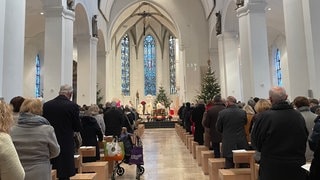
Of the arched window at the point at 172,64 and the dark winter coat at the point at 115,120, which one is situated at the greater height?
the arched window at the point at 172,64

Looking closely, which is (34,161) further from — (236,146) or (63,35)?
(63,35)

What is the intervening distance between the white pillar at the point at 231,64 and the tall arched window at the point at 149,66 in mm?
16742

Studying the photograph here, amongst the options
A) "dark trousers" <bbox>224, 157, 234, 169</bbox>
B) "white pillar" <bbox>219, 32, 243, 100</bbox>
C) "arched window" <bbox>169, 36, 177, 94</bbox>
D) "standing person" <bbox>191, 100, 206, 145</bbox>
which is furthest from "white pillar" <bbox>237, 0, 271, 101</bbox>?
"arched window" <bbox>169, 36, 177, 94</bbox>

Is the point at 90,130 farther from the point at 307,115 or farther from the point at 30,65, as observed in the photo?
the point at 30,65

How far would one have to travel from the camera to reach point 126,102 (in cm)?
3077

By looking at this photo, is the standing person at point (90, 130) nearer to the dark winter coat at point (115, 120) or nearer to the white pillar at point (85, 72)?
the dark winter coat at point (115, 120)

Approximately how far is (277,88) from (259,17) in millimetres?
7314

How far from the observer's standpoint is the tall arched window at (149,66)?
31.7m

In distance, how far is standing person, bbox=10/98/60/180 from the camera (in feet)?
8.98

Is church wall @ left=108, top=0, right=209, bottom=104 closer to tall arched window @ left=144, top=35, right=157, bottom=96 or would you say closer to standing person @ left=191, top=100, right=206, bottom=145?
tall arched window @ left=144, top=35, right=157, bottom=96

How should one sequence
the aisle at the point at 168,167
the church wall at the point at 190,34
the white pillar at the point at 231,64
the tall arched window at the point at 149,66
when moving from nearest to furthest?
the aisle at the point at 168,167
the white pillar at the point at 231,64
the church wall at the point at 190,34
the tall arched window at the point at 149,66

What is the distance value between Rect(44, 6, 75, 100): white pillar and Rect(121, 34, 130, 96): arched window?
2105 centimetres

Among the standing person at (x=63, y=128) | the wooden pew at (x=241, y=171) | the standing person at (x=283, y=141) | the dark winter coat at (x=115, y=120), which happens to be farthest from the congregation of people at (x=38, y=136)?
the wooden pew at (x=241, y=171)

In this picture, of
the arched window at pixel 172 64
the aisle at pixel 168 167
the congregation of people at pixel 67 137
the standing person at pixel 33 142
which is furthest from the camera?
the arched window at pixel 172 64
